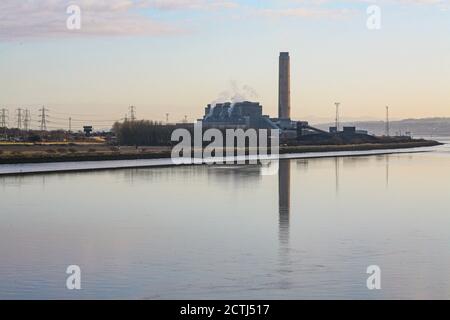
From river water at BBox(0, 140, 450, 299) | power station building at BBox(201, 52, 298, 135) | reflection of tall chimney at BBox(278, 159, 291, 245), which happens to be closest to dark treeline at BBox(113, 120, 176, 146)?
power station building at BBox(201, 52, 298, 135)

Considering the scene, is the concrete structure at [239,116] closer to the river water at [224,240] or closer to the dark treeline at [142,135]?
the dark treeline at [142,135]

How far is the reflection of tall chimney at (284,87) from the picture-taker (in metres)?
118

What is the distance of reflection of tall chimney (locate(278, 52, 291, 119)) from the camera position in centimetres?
11850

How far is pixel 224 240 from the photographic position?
1566 centimetres

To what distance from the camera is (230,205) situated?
73.7 feet

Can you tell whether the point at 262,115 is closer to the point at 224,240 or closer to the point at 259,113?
the point at 259,113

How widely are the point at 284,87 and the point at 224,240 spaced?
104m

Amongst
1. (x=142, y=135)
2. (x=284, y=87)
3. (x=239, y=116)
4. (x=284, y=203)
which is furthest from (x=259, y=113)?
(x=284, y=203)

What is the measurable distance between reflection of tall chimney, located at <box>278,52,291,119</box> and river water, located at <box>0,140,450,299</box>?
8996 centimetres

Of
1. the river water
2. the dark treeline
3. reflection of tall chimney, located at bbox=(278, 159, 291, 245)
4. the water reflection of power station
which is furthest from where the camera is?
the water reflection of power station

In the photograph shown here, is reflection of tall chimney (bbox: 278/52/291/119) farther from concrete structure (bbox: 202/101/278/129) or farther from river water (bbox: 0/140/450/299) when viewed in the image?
river water (bbox: 0/140/450/299)

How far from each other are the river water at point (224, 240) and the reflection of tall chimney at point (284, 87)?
89956mm
